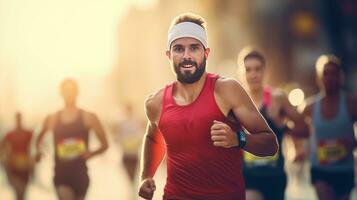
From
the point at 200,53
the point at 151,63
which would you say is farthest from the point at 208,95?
the point at 151,63

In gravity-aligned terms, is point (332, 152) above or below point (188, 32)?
below

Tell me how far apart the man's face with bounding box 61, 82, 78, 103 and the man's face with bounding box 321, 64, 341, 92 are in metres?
2.40

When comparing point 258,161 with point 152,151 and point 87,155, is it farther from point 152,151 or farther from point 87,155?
point 152,151

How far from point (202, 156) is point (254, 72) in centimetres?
295

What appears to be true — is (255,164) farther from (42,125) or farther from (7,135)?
(7,135)

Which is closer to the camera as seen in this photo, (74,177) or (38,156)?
(74,177)

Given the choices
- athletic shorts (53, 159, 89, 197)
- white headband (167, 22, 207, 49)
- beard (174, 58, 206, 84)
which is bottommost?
athletic shorts (53, 159, 89, 197)

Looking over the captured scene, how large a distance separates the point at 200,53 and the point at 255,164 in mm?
2708

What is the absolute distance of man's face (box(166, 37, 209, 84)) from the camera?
5086 mm

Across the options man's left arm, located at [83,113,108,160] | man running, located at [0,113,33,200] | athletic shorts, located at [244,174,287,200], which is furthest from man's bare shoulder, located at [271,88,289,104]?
man running, located at [0,113,33,200]

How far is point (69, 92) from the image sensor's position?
341 inches

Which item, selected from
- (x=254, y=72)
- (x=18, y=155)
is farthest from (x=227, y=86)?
(x=18, y=155)

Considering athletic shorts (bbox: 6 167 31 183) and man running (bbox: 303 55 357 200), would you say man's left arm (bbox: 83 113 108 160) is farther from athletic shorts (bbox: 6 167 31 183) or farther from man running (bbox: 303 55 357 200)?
athletic shorts (bbox: 6 167 31 183)

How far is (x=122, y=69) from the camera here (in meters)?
157
